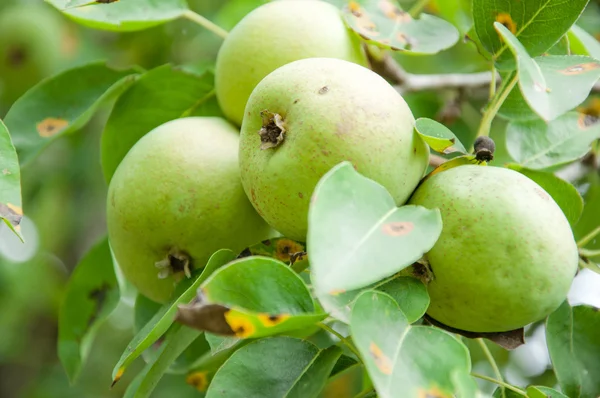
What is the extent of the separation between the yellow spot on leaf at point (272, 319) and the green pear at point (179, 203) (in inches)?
13.4

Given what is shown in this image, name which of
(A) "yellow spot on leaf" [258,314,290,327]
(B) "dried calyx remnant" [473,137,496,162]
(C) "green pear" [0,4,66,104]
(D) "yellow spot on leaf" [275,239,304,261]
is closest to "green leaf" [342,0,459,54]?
(B) "dried calyx remnant" [473,137,496,162]

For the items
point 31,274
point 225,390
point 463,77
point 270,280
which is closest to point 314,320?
point 270,280

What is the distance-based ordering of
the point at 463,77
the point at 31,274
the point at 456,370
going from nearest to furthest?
1. the point at 456,370
2. the point at 463,77
3. the point at 31,274

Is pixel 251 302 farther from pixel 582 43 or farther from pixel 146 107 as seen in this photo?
pixel 582 43

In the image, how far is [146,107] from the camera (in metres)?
1.30

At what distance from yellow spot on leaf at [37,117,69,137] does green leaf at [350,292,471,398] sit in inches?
30.7

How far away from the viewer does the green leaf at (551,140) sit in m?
1.18

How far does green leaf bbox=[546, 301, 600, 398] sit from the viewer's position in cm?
108

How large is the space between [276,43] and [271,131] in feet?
0.80

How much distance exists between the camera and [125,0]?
1223mm

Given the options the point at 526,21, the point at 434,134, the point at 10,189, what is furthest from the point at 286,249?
the point at 526,21

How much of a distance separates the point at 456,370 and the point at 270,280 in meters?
0.23

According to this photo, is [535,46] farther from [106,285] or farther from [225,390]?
[106,285]

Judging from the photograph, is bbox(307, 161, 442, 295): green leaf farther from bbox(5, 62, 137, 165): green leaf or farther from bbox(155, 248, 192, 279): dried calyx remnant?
bbox(5, 62, 137, 165): green leaf
